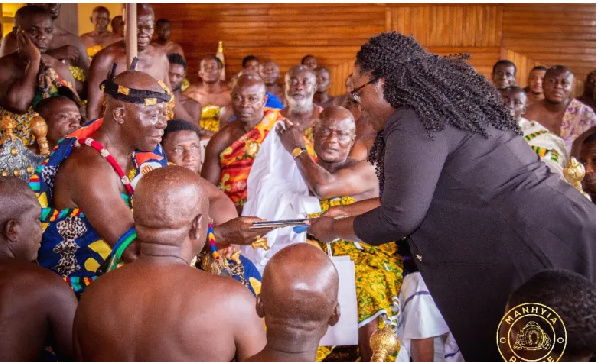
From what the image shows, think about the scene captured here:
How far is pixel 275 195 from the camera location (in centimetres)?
474

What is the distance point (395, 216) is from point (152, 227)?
2.87 ft

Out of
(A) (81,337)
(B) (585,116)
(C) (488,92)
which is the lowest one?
(B) (585,116)

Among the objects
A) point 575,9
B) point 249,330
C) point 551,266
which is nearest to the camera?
point 249,330

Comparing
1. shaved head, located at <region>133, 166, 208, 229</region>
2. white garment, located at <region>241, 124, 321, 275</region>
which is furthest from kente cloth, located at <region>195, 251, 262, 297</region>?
shaved head, located at <region>133, 166, 208, 229</region>

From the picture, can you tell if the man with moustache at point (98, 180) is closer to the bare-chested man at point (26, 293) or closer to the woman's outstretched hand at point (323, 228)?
the bare-chested man at point (26, 293)

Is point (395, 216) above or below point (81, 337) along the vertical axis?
above

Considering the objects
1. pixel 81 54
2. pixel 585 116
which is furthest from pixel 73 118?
pixel 585 116

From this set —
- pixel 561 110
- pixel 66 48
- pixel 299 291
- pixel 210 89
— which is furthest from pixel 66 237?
pixel 561 110

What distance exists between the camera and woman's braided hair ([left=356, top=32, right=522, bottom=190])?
2.67m

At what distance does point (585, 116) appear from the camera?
8117 millimetres

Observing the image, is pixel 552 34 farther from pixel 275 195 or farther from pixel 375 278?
pixel 375 278

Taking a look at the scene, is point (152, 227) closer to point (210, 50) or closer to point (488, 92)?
point (488, 92)

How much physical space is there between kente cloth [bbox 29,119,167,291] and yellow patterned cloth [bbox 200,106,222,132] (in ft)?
15.9

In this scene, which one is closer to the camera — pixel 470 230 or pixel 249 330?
pixel 249 330
